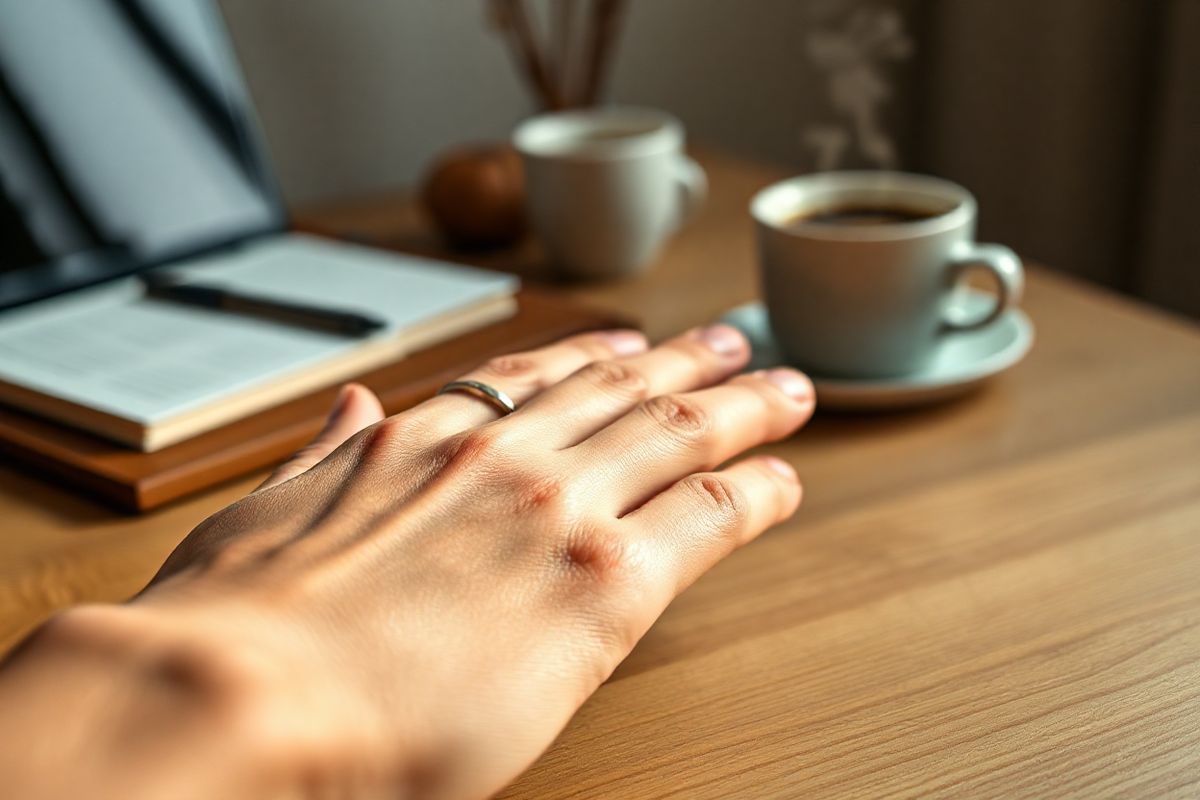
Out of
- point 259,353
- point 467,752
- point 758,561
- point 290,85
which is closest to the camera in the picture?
point 467,752

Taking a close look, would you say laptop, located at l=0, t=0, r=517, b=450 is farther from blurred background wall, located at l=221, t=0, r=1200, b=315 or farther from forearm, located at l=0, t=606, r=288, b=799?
blurred background wall, located at l=221, t=0, r=1200, b=315

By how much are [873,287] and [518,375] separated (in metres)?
0.23

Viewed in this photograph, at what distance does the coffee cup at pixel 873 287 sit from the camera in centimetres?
69

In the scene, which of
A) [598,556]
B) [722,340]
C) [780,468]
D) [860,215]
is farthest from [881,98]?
[598,556]

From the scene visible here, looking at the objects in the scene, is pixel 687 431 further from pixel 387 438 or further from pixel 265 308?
pixel 265 308

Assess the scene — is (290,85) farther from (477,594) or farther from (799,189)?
(477,594)

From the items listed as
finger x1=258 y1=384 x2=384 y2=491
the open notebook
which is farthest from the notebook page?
finger x1=258 y1=384 x2=384 y2=491

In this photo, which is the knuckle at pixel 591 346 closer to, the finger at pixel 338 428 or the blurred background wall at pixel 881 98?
the finger at pixel 338 428

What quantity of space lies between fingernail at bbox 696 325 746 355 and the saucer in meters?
0.08

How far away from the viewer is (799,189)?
787mm

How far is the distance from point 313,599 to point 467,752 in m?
0.08

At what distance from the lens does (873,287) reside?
2.27 ft

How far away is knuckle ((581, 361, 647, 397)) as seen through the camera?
562 millimetres

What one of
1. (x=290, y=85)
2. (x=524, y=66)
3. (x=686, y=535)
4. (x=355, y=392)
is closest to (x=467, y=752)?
(x=686, y=535)
